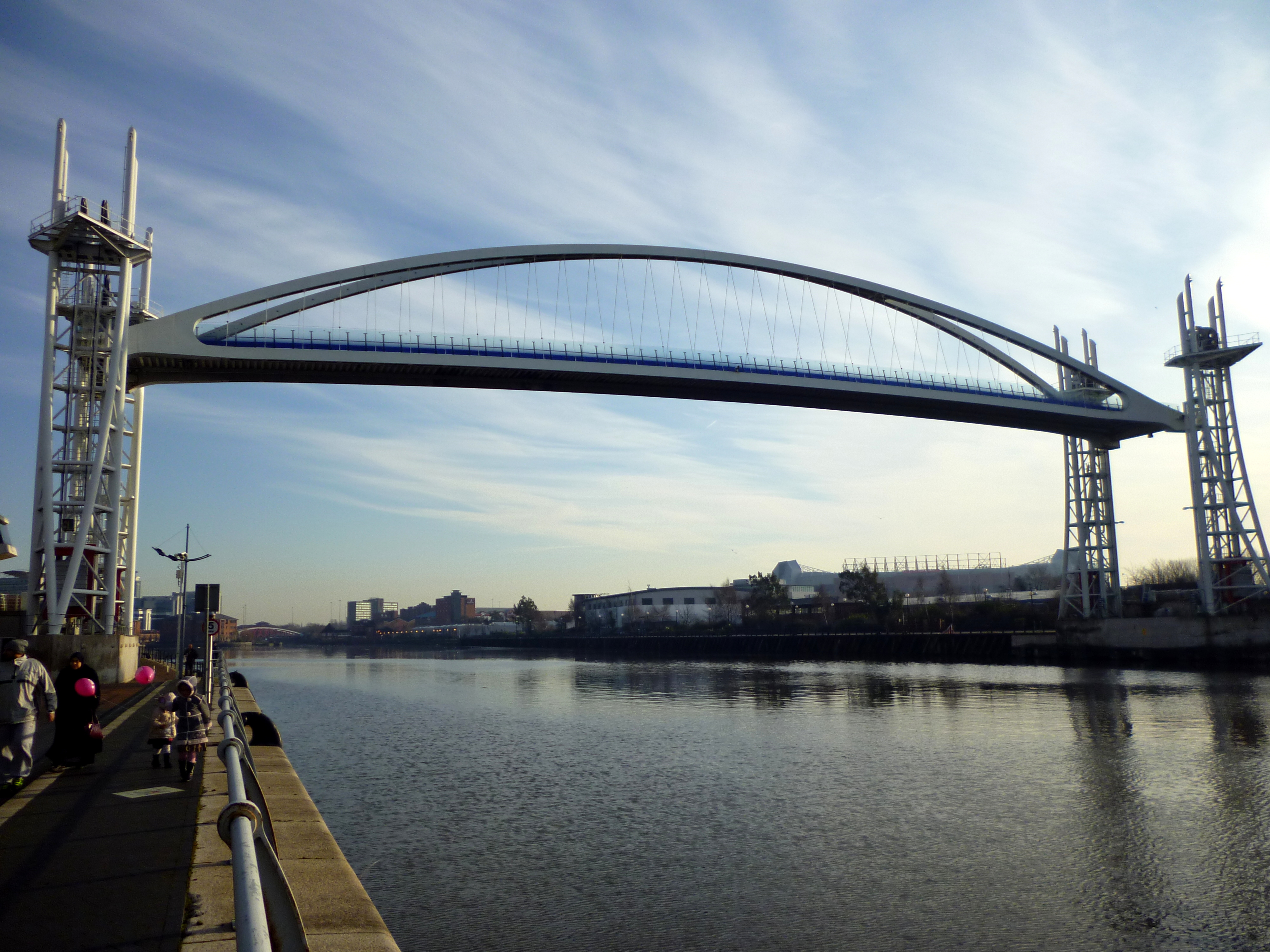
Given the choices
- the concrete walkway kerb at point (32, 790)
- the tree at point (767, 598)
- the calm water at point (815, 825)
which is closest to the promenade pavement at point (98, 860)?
the concrete walkway kerb at point (32, 790)

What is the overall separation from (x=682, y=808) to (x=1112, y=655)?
151 ft

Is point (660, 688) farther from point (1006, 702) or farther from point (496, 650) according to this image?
point (496, 650)

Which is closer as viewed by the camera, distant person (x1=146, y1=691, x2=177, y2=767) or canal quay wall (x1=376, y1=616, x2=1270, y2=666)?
distant person (x1=146, y1=691, x2=177, y2=767)

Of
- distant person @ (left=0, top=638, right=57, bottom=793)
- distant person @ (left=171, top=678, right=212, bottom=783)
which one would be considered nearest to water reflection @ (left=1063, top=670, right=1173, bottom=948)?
distant person @ (left=171, top=678, right=212, bottom=783)

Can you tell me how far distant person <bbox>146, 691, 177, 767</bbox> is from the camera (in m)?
12.5

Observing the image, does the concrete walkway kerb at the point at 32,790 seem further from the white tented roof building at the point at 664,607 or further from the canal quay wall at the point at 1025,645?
the white tented roof building at the point at 664,607

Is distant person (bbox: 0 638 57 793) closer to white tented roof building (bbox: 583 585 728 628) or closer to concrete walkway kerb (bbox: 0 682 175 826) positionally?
concrete walkway kerb (bbox: 0 682 175 826)

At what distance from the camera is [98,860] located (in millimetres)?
7512

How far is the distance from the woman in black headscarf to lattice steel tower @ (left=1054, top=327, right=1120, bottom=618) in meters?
55.5

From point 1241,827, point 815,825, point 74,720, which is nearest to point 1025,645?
point 1241,827

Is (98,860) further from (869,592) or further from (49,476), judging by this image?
(869,592)

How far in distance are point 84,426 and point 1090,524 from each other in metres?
54.7

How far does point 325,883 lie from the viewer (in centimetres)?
776

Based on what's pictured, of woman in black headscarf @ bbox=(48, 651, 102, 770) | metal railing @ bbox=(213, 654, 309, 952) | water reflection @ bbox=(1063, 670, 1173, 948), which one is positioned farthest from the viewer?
woman in black headscarf @ bbox=(48, 651, 102, 770)
